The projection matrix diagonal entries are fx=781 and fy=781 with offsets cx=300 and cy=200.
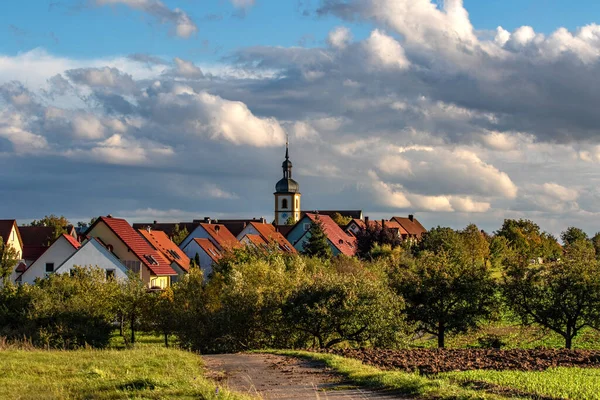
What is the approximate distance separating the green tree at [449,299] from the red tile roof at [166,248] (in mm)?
31002

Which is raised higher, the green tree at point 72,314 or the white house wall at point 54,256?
the white house wall at point 54,256

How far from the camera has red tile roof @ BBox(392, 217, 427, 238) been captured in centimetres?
14975

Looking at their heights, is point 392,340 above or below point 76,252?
below

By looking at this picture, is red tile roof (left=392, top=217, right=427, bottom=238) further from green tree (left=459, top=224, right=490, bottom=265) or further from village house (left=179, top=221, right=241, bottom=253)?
village house (left=179, top=221, right=241, bottom=253)

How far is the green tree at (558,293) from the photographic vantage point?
124 ft

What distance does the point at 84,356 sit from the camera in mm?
24453

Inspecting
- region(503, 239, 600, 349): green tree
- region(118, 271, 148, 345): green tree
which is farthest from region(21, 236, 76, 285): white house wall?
region(503, 239, 600, 349): green tree

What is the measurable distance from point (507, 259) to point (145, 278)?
2969 centimetres

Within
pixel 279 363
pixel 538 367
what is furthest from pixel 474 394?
pixel 279 363

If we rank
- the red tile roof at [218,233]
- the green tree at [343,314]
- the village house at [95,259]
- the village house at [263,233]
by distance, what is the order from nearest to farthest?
the green tree at [343,314] → the village house at [95,259] → the red tile roof at [218,233] → the village house at [263,233]

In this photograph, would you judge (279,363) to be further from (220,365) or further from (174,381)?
(174,381)

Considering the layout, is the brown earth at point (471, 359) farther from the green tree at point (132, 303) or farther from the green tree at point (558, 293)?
the green tree at point (132, 303)

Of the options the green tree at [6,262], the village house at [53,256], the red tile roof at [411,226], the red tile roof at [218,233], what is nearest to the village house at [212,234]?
the red tile roof at [218,233]

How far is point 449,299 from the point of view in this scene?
39812mm
